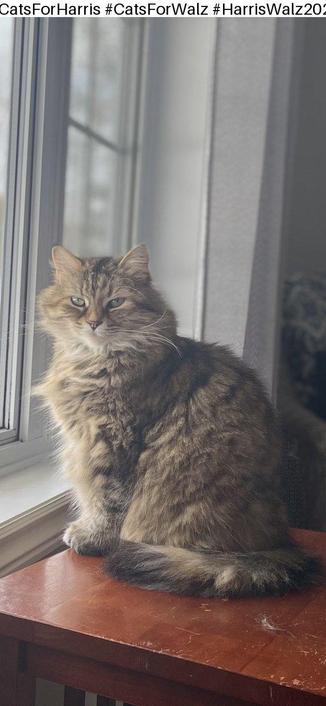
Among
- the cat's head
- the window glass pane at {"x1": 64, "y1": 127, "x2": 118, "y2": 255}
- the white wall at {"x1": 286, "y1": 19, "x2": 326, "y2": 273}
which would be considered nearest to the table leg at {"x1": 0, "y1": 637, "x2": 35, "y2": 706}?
the cat's head

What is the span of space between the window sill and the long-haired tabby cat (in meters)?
0.09

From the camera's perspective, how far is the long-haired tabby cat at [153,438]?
0.95 m

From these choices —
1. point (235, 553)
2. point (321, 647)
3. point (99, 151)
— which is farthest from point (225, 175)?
point (321, 647)

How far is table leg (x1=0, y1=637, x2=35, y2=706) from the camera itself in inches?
31.5

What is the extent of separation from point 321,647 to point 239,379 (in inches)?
16.9

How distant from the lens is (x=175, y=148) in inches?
70.5

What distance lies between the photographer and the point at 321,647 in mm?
736

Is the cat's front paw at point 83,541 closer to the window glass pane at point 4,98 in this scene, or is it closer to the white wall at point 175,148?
the window glass pane at point 4,98

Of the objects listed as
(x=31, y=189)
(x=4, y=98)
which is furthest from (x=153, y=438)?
(x=4, y=98)

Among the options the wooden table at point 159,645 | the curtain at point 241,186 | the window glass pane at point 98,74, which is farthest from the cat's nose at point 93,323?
the window glass pane at point 98,74

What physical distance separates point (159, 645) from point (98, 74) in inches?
53.7

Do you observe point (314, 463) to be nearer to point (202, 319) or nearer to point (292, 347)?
point (292, 347)

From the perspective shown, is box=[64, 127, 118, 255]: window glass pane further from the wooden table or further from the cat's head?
the wooden table

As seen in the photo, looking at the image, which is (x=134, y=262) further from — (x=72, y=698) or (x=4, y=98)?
(x=72, y=698)
